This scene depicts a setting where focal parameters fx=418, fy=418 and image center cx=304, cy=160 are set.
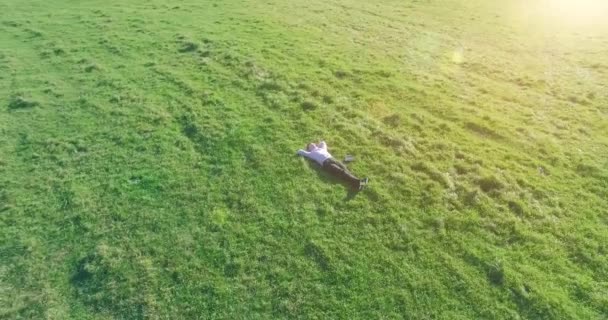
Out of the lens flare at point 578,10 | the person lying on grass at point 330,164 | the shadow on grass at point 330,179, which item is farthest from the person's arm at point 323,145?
the lens flare at point 578,10

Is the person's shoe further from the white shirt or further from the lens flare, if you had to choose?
the lens flare

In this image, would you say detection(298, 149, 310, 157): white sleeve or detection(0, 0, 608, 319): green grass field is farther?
detection(298, 149, 310, 157): white sleeve

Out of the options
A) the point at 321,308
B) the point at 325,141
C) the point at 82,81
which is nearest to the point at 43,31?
the point at 82,81

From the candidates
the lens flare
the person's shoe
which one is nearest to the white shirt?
the person's shoe

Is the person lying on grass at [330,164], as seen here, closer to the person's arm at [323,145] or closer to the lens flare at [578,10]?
the person's arm at [323,145]

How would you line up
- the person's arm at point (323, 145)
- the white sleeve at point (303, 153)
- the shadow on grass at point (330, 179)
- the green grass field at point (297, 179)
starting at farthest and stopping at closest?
1. the person's arm at point (323, 145)
2. the white sleeve at point (303, 153)
3. the shadow on grass at point (330, 179)
4. the green grass field at point (297, 179)

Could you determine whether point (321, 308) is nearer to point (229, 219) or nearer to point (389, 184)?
point (229, 219)
